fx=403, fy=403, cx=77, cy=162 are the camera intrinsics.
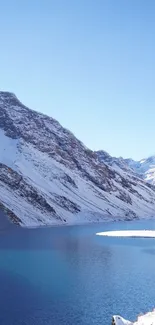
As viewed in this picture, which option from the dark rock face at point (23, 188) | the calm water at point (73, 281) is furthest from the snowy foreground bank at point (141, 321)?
the dark rock face at point (23, 188)

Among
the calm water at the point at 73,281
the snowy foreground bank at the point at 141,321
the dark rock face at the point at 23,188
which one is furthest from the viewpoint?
the dark rock face at the point at 23,188

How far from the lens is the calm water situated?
159ft

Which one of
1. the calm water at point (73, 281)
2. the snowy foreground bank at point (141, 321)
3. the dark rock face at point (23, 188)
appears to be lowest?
the calm water at point (73, 281)

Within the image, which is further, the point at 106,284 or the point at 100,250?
the point at 100,250

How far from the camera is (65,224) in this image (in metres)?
174

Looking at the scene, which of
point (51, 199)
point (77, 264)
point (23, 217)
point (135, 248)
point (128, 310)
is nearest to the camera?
point (128, 310)

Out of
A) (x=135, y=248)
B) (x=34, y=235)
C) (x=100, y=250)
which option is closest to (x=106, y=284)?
(x=100, y=250)

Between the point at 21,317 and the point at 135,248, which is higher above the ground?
the point at 135,248

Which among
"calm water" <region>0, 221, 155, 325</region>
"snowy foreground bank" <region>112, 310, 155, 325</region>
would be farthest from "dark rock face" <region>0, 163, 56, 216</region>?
Answer: "snowy foreground bank" <region>112, 310, 155, 325</region>

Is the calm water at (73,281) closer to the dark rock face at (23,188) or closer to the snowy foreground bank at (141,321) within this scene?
the snowy foreground bank at (141,321)

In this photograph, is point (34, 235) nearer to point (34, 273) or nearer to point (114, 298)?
point (34, 273)

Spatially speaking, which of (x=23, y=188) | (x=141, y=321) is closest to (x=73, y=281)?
(x=141, y=321)

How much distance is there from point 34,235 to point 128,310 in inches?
3007

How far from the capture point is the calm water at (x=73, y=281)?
4841 centimetres
